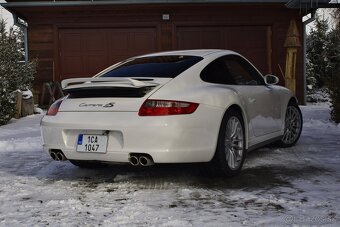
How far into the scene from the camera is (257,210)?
3.46 m

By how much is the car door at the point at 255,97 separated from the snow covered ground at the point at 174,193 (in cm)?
43

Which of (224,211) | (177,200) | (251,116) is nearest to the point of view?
(224,211)

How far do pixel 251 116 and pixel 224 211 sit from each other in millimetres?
1809

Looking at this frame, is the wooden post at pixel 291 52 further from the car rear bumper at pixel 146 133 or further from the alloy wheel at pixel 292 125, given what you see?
the car rear bumper at pixel 146 133

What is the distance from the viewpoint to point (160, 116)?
4.00 metres

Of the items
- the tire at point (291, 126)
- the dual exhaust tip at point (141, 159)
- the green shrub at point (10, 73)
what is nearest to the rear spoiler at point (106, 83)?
the dual exhaust tip at point (141, 159)

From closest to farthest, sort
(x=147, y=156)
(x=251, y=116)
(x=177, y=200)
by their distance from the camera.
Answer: (x=177, y=200)
(x=147, y=156)
(x=251, y=116)

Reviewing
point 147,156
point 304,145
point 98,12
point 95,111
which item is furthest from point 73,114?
point 98,12

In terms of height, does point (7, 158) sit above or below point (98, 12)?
below

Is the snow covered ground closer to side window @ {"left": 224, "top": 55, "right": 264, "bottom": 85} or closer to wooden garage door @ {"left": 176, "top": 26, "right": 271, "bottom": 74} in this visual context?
side window @ {"left": 224, "top": 55, "right": 264, "bottom": 85}

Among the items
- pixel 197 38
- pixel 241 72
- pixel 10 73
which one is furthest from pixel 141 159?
pixel 197 38

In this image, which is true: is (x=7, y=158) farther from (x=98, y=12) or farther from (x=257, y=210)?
(x=98, y=12)

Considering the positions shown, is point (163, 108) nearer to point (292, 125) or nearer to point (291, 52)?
point (292, 125)

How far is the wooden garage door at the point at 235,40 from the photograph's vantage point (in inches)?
558
